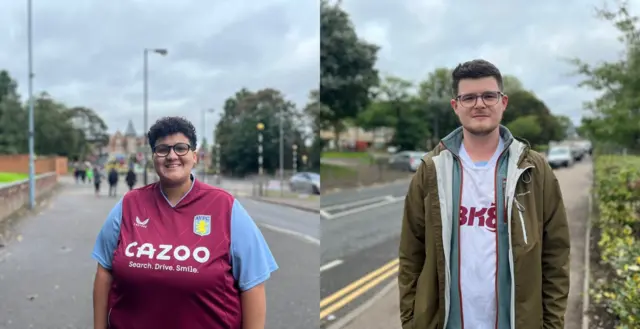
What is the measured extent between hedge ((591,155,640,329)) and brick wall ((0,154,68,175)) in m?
4.33

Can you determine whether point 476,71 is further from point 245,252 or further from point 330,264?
point 330,264

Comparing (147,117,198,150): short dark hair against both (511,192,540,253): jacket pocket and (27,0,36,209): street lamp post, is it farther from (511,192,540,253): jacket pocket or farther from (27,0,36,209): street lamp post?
(27,0,36,209): street lamp post

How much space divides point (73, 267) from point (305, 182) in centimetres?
204

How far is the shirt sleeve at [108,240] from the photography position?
5.99 feet

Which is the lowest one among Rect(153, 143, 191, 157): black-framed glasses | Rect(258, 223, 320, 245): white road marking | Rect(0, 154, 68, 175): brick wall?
Rect(258, 223, 320, 245): white road marking

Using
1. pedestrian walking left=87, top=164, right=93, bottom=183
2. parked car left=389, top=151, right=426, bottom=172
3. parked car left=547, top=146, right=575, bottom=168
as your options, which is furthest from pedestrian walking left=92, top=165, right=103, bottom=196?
parked car left=547, top=146, right=575, bottom=168

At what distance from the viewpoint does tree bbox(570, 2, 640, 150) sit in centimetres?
781

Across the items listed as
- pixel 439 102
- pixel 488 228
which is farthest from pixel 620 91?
pixel 488 228

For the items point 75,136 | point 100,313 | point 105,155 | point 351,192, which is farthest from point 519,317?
point 351,192

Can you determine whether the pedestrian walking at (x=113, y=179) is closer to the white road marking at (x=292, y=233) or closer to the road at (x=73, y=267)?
the road at (x=73, y=267)

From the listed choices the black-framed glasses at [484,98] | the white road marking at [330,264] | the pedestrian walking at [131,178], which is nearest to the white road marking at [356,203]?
the white road marking at [330,264]

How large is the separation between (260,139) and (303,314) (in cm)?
137

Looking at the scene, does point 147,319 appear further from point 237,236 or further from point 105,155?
point 105,155

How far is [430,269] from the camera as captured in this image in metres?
1.84
